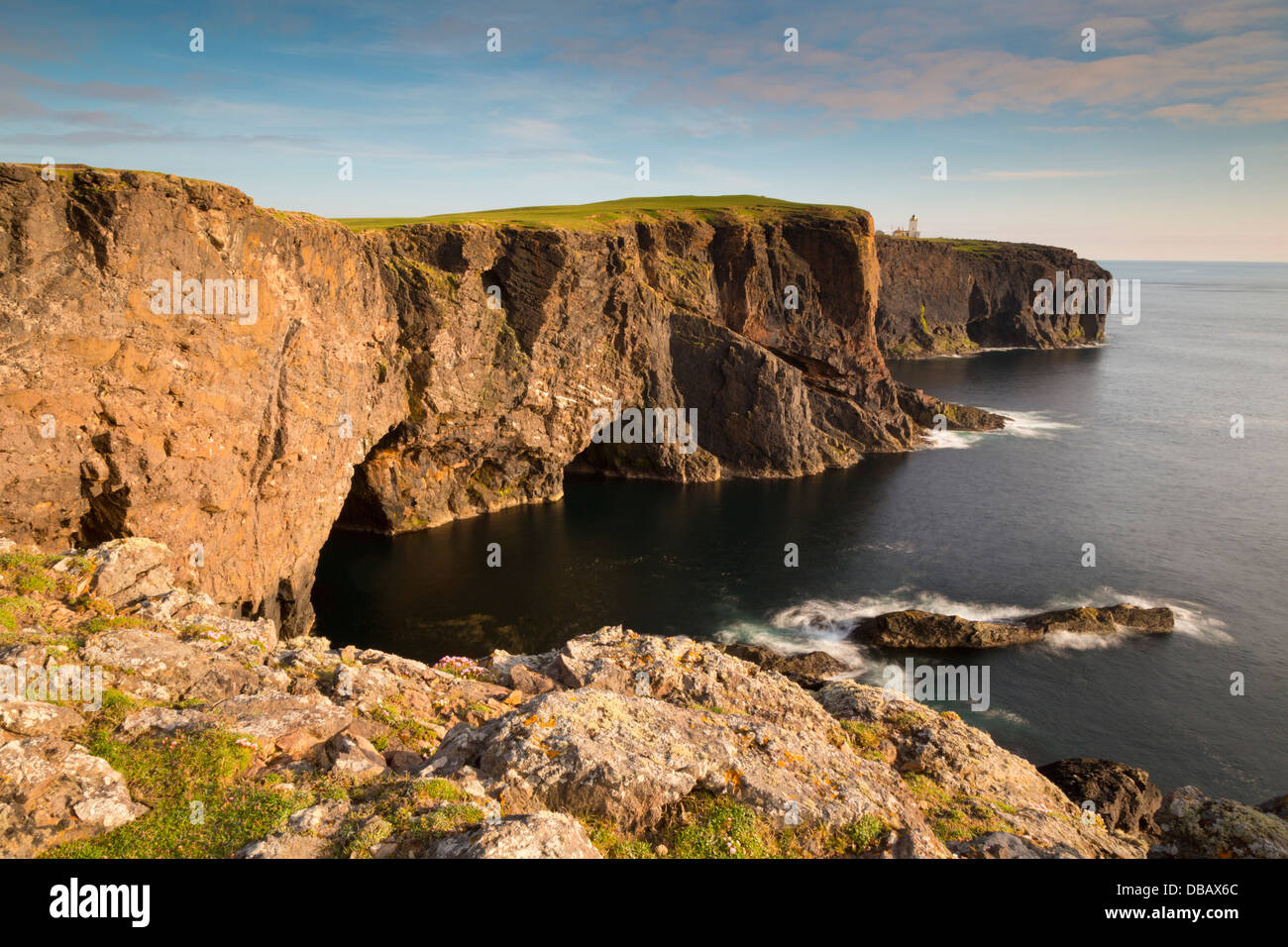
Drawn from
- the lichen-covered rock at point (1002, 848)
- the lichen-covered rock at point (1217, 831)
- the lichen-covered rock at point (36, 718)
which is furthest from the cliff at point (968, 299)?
the lichen-covered rock at point (36, 718)

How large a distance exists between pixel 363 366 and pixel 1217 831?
4360 centimetres

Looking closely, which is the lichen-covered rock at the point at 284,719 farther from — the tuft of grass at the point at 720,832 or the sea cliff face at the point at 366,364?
the sea cliff face at the point at 366,364

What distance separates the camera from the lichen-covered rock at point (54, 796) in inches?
357

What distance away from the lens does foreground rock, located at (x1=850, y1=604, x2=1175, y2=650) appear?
44.3m

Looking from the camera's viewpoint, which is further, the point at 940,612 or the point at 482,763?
the point at 940,612

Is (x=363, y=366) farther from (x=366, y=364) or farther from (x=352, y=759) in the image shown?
(x=352, y=759)

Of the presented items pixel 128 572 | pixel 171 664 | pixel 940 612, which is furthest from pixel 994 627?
pixel 171 664

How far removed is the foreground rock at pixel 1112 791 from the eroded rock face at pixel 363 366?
31.6 metres

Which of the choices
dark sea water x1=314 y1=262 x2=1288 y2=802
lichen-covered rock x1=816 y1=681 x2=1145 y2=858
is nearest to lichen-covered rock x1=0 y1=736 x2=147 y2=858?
lichen-covered rock x1=816 y1=681 x2=1145 y2=858

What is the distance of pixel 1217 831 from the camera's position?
563 inches

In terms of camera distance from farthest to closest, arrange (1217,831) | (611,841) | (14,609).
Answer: (14,609) → (1217,831) → (611,841)
